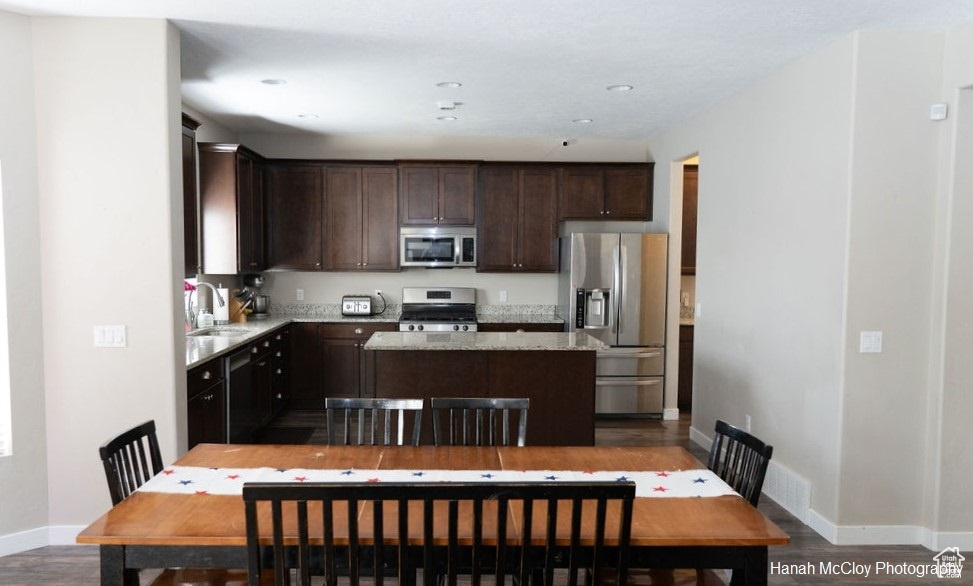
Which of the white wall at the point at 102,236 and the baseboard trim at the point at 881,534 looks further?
the baseboard trim at the point at 881,534

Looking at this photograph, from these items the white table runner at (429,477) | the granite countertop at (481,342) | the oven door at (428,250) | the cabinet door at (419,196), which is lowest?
the white table runner at (429,477)

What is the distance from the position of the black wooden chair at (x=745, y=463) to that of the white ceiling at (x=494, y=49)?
6.12ft

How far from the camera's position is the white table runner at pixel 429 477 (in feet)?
6.50

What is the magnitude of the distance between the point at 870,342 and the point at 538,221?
3.47 m

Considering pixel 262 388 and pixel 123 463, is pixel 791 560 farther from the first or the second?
pixel 262 388

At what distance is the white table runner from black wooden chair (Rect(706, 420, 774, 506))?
0.06 m

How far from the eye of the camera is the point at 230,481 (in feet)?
6.62

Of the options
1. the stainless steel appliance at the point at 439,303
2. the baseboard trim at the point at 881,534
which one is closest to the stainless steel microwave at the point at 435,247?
the stainless steel appliance at the point at 439,303

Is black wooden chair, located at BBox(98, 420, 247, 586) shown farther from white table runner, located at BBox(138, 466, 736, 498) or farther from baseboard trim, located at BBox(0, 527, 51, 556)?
baseboard trim, located at BBox(0, 527, 51, 556)

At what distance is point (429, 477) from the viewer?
81.5 inches

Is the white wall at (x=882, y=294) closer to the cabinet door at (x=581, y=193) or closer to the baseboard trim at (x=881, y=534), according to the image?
the baseboard trim at (x=881, y=534)

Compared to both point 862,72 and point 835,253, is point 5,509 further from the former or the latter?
point 862,72

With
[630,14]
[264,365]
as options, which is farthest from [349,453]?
[264,365]

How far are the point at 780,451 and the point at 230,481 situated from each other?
3128mm
